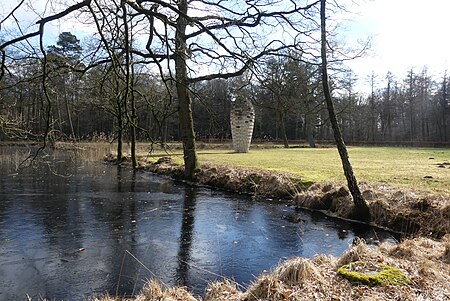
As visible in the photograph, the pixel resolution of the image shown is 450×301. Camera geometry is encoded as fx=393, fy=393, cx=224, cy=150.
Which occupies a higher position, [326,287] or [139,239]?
[326,287]

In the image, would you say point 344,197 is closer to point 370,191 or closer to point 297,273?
point 370,191

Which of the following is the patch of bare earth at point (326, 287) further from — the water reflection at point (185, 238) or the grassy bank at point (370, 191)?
the grassy bank at point (370, 191)

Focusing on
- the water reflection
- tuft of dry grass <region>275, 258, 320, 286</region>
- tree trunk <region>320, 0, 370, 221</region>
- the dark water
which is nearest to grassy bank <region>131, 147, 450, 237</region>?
tree trunk <region>320, 0, 370, 221</region>

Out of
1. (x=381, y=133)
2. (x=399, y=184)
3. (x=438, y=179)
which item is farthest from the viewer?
(x=381, y=133)

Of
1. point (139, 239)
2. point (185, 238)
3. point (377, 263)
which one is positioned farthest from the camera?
point (185, 238)

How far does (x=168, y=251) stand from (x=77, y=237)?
1.98m

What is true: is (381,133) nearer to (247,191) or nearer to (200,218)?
(247,191)

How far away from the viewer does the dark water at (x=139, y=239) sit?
5461mm

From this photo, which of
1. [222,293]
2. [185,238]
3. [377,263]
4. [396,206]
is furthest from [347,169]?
[222,293]

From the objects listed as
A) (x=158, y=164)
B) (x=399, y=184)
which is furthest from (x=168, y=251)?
(x=158, y=164)

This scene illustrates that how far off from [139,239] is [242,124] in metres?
22.4

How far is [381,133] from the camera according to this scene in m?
55.7

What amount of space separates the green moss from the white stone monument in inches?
972

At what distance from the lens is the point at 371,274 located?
454 centimetres
